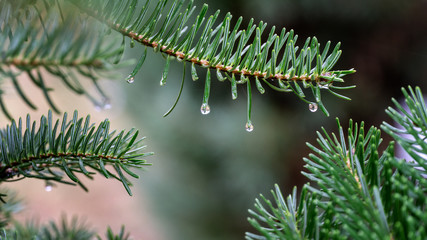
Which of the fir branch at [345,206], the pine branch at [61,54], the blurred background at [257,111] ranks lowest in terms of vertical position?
the fir branch at [345,206]

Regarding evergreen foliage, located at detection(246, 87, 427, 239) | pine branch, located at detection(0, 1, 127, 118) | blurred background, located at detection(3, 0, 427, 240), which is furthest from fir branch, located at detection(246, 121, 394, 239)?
blurred background, located at detection(3, 0, 427, 240)

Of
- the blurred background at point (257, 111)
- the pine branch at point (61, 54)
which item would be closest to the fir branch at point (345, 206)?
the pine branch at point (61, 54)

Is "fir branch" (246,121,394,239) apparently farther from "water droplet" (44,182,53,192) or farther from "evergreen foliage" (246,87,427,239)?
"water droplet" (44,182,53,192)

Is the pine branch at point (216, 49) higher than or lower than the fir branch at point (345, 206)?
higher

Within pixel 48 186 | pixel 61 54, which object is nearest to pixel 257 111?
pixel 48 186

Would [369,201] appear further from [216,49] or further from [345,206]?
[216,49]

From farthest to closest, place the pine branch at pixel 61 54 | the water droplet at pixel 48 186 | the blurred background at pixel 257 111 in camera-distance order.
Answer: the blurred background at pixel 257 111, the water droplet at pixel 48 186, the pine branch at pixel 61 54

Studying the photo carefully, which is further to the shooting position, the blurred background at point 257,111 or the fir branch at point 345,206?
the blurred background at point 257,111

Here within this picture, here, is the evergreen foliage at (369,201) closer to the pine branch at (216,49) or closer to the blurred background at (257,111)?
the pine branch at (216,49)
